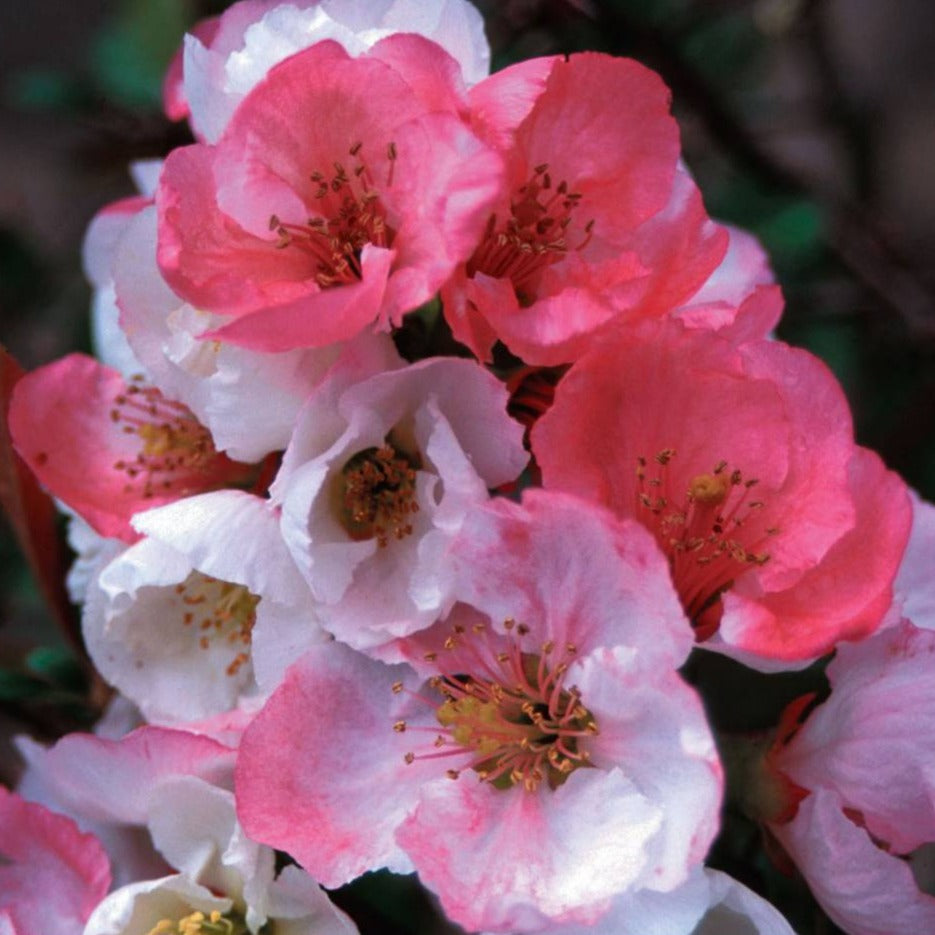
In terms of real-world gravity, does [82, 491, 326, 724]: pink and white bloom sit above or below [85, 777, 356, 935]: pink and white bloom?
above

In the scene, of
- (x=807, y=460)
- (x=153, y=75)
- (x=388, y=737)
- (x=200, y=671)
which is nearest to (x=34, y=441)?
(x=200, y=671)

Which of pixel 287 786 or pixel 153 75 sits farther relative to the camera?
pixel 153 75

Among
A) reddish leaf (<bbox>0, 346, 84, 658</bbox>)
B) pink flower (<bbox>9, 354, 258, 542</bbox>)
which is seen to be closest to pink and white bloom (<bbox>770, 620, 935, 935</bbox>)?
pink flower (<bbox>9, 354, 258, 542</bbox>)

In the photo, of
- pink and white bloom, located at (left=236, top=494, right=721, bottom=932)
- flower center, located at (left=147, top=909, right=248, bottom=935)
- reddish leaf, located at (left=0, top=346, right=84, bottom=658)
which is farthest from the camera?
reddish leaf, located at (left=0, top=346, right=84, bottom=658)

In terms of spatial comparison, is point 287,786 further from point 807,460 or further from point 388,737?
point 807,460

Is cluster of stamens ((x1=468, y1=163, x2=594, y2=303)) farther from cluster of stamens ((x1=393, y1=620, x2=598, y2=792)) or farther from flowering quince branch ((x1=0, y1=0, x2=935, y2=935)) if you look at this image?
cluster of stamens ((x1=393, y1=620, x2=598, y2=792))

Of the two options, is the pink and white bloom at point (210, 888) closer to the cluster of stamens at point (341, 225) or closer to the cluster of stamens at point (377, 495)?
the cluster of stamens at point (377, 495)

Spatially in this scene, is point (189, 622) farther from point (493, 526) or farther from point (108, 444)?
point (493, 526)
